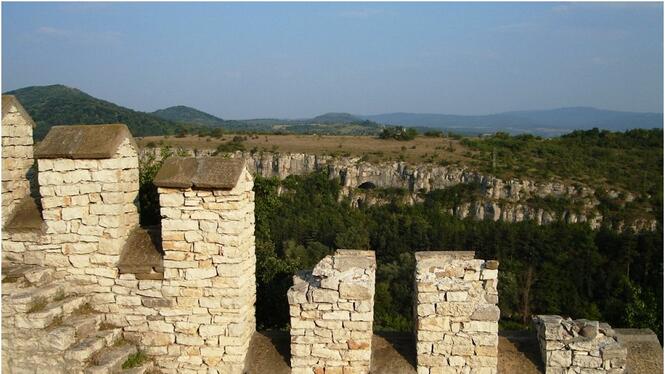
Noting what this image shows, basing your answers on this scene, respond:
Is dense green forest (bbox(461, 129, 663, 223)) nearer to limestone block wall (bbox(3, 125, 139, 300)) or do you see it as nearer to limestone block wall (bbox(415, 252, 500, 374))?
limestone block wall (bbox(415, 252, 500, 374))

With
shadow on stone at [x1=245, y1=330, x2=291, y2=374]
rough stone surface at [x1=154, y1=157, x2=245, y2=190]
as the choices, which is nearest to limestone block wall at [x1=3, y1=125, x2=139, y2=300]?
rough stone surface at [x1=154, y1=157, x2=245, y2=190]

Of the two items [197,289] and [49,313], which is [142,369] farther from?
[49,313]

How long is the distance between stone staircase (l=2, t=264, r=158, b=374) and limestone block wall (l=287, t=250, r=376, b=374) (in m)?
1.89

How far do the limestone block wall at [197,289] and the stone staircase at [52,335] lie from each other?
11.5 inches

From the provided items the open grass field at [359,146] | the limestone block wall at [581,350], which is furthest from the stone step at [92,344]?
the open grass field at [359,146]

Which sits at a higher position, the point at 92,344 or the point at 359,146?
the point at 359,146

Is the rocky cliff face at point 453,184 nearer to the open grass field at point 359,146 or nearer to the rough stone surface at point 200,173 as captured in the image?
the open grass field at point 359,146

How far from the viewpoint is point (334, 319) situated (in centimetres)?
562

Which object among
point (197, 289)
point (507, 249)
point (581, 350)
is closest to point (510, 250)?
point (507, 249)

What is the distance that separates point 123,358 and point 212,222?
186cm

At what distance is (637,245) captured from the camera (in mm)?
34250

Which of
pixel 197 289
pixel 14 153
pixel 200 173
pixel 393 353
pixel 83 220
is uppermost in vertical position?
pixel 14 153

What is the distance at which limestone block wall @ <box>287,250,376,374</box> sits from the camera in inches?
219

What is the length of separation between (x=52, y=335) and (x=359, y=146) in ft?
222
